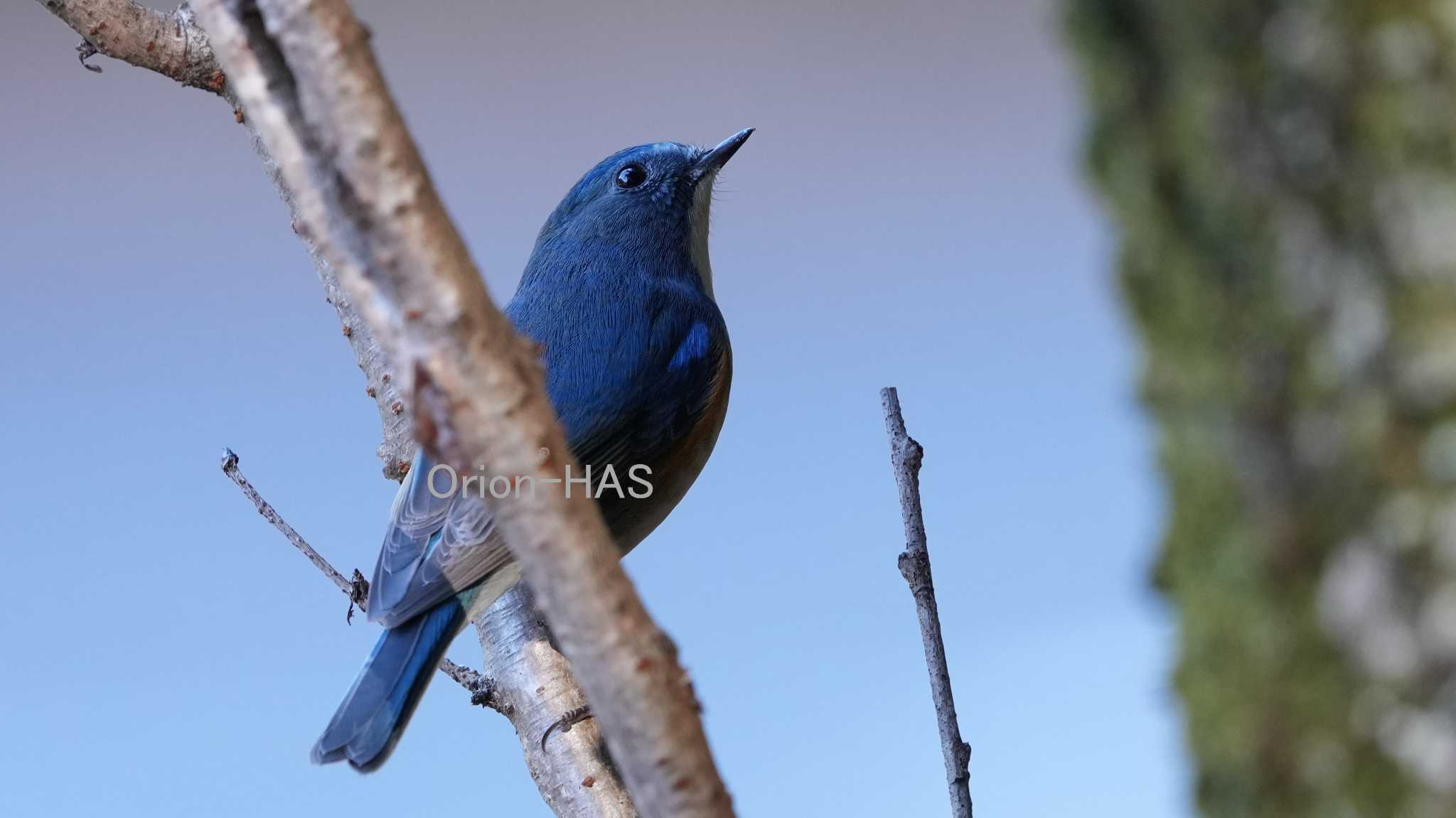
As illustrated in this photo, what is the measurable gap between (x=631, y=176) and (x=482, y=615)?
0.79 m

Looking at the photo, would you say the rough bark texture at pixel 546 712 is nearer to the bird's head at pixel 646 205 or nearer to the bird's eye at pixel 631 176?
the bird's head at pixel 646 205

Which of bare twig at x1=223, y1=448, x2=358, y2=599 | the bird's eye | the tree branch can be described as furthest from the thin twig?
the bird's eye

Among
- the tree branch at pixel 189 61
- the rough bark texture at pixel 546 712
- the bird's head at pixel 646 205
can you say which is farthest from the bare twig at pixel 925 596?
the bird's head at pixel 646 205

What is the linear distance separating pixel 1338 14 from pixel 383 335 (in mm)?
367

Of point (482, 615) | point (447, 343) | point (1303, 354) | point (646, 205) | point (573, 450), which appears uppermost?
point (646, 205)

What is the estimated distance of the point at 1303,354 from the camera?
36 cm

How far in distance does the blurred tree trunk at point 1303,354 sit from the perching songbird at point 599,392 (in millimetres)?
840

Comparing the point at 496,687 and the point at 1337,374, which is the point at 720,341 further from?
the point at 1337,374

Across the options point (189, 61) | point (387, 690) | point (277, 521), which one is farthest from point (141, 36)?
point (387, 690)

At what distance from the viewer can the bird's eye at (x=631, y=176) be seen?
6.22 ft

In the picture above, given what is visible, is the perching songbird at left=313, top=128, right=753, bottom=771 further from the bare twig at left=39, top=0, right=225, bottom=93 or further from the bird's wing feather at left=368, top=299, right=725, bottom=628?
the bare twig at left=39, top=0, right=225, bottom=93

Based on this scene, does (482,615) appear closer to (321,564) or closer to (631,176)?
(321,564)

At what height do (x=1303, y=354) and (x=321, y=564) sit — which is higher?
(x=321, y=564)

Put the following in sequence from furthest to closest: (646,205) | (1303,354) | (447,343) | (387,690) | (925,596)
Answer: (646,205) → (387,690) → (925,596) → (447,343) → (1303,354)
